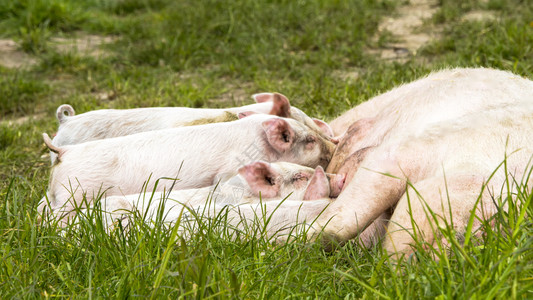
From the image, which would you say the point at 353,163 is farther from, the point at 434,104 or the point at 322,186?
the point at 434,104

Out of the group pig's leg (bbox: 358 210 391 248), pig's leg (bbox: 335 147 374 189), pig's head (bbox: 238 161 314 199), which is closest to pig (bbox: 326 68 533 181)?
pig's leg (bbox: 335 147 374 189)

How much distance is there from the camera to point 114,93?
5816mm

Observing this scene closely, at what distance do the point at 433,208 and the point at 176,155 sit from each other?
1.44 metres

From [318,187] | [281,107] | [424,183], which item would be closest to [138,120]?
[281,107]

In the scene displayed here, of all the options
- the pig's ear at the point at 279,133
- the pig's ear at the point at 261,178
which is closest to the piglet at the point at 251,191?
the pig's ear at the point at 261,178

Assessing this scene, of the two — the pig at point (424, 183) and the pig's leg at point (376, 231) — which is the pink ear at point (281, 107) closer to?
the pig at point (424, 183)

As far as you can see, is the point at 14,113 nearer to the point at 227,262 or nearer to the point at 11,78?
the point at 11,78

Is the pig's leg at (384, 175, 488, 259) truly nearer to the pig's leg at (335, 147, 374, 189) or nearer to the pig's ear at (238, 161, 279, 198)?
the pig's leg at (335, 147, 374, 189)

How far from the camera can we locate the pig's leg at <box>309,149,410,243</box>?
8.86 ft

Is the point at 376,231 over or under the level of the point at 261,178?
under

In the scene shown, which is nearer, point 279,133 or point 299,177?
point 299,177

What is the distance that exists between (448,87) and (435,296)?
4.80 feet

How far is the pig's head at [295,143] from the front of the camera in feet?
11.6

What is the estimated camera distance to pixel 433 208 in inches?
99.3
